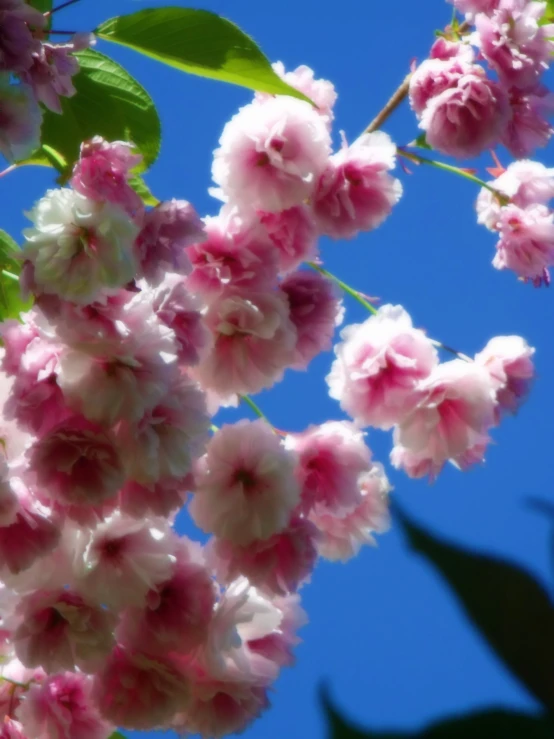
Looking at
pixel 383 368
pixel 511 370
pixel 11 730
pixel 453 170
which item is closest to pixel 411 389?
pixel 383 368

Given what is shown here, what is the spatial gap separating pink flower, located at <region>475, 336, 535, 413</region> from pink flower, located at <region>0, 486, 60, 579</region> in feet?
1.33

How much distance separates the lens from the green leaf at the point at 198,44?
0.74m

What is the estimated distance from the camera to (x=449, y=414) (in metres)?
0.79

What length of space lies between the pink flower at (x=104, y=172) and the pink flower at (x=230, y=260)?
10cm

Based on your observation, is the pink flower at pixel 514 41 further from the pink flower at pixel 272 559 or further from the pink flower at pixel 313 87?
the pink flower at pixel 272 559

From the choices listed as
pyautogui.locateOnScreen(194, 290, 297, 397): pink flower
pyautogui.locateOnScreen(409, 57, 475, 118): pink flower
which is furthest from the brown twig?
pyautogui.locateOnScreen(194, 290, 297, 397): pink flower

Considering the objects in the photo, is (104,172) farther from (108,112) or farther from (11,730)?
(11,730)

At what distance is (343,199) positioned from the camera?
0.78 meters

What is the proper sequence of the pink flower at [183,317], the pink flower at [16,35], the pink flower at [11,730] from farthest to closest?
1. the pink flower at [11,730]
2. the pink flower at [183,317]
3. the pink flower at [16,35]

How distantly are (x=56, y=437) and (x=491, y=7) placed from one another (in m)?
0.52

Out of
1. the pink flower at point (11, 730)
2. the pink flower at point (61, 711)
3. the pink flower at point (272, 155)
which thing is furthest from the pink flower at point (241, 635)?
the pink flower at point (272, 155)

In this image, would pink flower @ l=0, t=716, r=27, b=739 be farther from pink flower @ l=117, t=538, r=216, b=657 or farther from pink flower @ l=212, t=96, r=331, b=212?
pink flower @ l=212, t=96, r=331, b=212

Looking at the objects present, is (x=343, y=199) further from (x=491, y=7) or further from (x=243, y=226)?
(x=491, y=7)

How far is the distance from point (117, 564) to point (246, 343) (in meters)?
0.20
